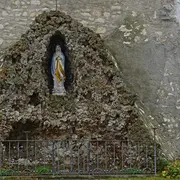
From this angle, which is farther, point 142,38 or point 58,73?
point 142,38

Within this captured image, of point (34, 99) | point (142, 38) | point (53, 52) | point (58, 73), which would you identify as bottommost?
point (34, 99)

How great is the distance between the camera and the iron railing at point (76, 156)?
9414 mm

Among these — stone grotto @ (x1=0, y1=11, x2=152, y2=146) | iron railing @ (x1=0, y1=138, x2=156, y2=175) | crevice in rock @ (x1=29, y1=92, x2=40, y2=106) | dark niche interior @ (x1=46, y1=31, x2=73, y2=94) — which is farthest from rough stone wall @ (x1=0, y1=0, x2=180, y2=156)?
crevice in rock @ (x1=29, y1=92, x2=40, y2=106)

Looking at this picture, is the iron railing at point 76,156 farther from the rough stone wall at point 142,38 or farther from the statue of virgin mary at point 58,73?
the rough stone wall at point 142,38

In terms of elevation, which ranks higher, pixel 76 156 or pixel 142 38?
pixel 142 38

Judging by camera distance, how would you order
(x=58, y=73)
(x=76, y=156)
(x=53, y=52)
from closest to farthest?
1. (x=76, y=156)
2. (x=58, y=73)
3. (x=53, y=52)

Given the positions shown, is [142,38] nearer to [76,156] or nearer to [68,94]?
[68,94]

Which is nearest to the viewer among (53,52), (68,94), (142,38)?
(68,94)

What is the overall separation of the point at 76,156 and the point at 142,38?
314 cm

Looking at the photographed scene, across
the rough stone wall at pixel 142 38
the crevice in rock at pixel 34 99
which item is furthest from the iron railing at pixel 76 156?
the rough stone wall at pixel 142 38

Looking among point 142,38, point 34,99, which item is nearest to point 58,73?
point 34,99

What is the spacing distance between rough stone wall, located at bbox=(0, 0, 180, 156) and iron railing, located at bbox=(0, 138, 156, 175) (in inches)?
Answer: 52.5

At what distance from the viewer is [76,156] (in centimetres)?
992

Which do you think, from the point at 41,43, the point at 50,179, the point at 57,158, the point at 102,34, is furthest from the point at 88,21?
the point at 50,179
